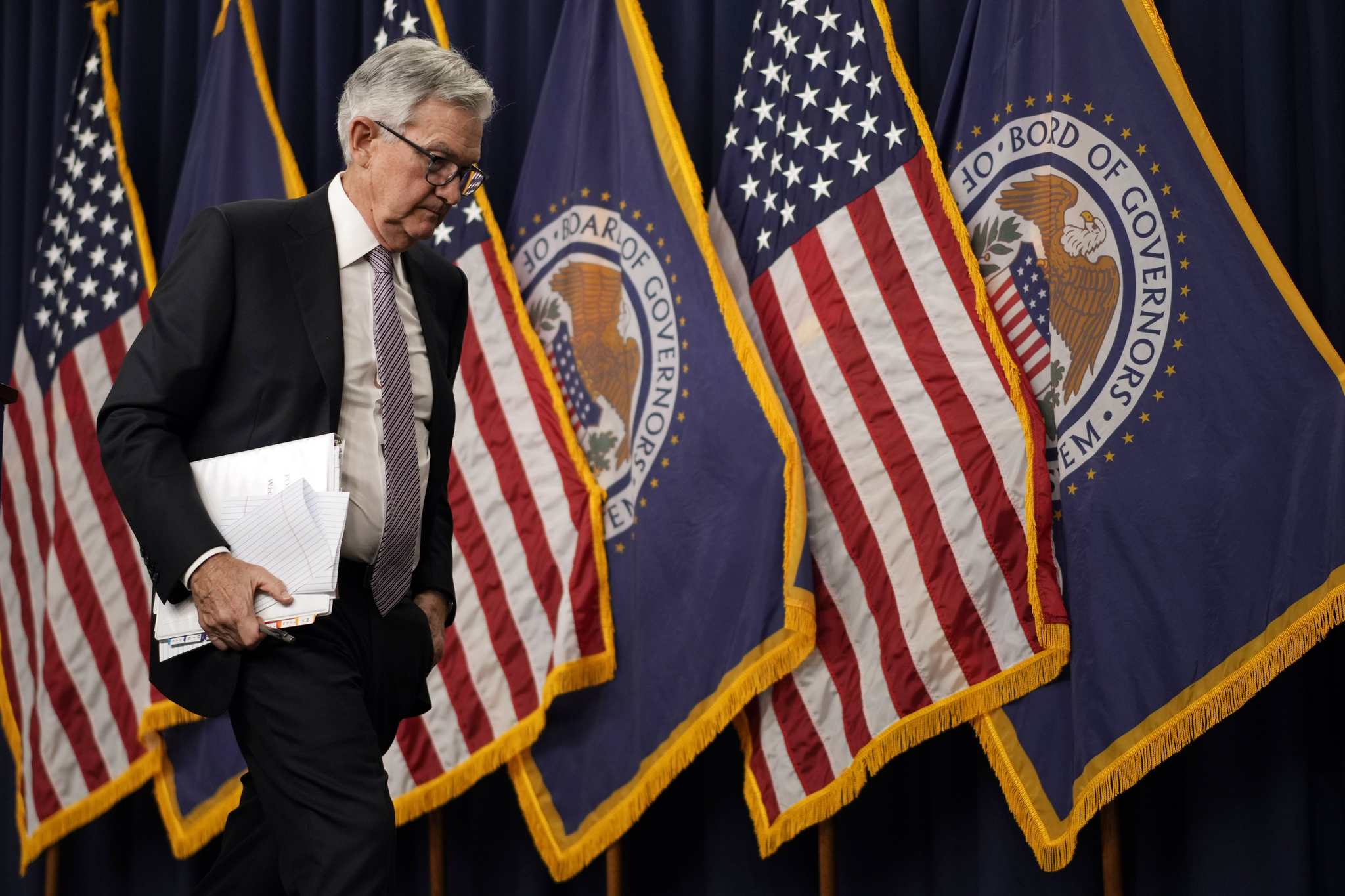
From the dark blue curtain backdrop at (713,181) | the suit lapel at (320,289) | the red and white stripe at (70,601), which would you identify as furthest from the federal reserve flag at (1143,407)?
the red and white stripe at (70,601)

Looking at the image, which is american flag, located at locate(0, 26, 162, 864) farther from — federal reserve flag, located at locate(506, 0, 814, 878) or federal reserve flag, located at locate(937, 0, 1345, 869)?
federal reserve flag, located at locate(937, 0, 1345, 869)

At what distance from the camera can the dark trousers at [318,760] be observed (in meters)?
1.34

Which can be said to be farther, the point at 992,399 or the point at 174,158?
the point at 174,158

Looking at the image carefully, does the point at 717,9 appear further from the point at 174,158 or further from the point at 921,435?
the point at 174,158

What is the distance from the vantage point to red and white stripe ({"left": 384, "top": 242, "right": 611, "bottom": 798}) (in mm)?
2615

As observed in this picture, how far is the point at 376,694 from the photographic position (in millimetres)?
1539

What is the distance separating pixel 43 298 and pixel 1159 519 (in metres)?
2.92

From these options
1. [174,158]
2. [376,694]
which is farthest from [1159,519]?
[174,158]

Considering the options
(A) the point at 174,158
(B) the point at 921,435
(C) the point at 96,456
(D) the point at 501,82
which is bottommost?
(C) the point at 96,456

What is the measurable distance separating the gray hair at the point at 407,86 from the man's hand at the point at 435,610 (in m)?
0.64

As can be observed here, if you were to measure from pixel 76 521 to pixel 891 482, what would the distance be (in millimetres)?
2105

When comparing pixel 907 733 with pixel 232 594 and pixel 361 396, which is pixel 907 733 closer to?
pixel 361 396

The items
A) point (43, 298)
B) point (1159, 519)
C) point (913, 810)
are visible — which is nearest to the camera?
point (1159, 519)

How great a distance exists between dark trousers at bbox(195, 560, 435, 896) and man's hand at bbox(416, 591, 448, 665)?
0.17m
